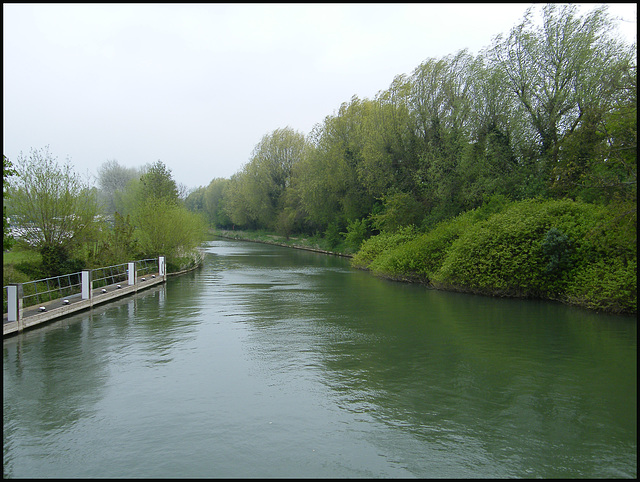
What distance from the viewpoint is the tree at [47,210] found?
20.8 m

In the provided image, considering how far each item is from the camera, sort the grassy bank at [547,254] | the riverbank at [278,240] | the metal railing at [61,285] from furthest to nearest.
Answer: the riverbank at [278,240] < the metal railing at [61,285] < the grassy bank at [547,254]

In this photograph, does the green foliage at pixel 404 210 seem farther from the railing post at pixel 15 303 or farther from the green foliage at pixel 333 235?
the railing post at pixel 15 303

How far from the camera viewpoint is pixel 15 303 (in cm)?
1325

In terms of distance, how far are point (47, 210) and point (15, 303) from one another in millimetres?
8908

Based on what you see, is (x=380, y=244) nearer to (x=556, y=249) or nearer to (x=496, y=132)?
(x=496, y=132)

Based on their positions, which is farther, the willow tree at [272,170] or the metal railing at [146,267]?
the willow tree at [272,170]

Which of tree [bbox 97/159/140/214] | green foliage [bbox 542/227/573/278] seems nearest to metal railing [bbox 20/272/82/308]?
green foliage [bbox 542/227/573/278]

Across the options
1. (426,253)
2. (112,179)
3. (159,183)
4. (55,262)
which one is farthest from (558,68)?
(112,179)

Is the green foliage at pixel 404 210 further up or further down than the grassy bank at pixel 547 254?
further up

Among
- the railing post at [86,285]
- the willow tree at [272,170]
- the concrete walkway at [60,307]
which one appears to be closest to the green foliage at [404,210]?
the concrete walkway at [60,307]

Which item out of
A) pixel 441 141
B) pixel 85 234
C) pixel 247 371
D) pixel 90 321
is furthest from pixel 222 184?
pixel 247 371

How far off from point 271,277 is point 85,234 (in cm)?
1068

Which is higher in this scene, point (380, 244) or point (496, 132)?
point (496, 132)

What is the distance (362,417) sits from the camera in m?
7.77
